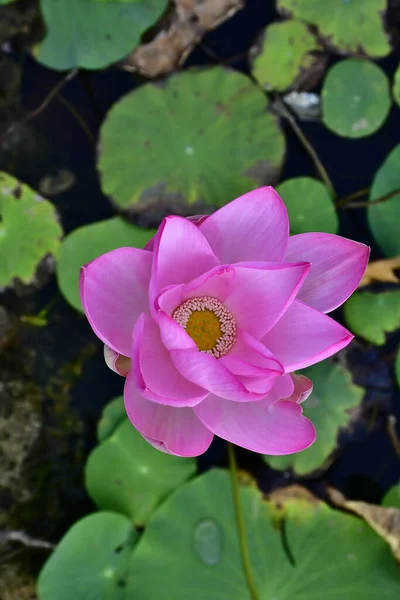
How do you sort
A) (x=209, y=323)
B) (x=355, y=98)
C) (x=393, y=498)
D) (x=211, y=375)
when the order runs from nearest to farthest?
(x=211, y=375) → (x=209, y=323) → (x=393, y=498) → (x=355, y=98)

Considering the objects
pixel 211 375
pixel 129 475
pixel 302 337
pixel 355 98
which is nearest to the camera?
pixel 211 375

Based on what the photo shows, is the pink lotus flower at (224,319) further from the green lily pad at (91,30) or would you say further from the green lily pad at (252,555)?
the green lily pad at (91,30)

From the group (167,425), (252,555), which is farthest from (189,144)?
(252,555)

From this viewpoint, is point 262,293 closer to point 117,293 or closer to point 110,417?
point 117,293

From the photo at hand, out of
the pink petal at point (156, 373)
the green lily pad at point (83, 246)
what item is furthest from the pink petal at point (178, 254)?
the green lily pad at point (83, 246)

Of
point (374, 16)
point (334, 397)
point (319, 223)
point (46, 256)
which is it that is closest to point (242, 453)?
point (334, 397)

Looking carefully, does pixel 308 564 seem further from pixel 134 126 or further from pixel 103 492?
pixel 134 126
